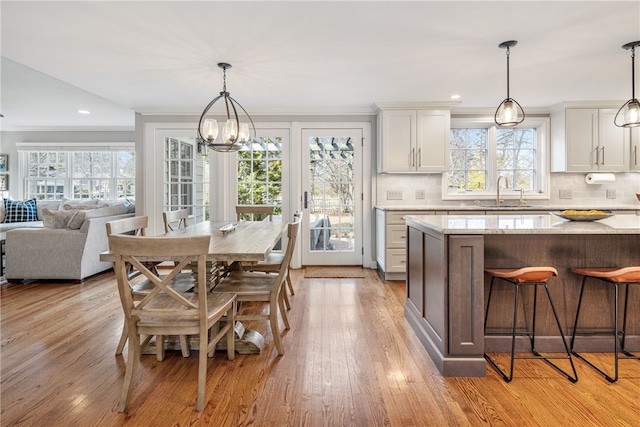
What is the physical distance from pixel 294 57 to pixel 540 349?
112 inches

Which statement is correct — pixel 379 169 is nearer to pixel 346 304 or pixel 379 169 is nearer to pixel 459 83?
pixel 459 83

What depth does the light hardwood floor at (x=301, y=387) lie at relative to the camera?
1666 mm

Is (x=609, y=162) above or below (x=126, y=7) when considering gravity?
below

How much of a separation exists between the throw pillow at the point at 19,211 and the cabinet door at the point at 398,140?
19.9 feet

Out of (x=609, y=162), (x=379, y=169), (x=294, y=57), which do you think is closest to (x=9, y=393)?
(x=294, y=57)

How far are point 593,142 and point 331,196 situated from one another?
11.1ft

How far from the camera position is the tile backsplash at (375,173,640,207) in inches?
192

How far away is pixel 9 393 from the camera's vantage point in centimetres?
187

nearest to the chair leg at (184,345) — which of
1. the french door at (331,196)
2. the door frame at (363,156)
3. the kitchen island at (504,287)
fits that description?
the kitchen island at (504,287)

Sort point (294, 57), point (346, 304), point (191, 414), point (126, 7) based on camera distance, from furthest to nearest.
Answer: point (346, 304) → point (294, 57) → point (126, 7) → point (191, 414)

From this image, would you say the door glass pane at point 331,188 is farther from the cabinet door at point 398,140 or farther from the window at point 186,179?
the window at point 186,179

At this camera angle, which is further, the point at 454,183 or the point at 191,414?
the point at 454,183

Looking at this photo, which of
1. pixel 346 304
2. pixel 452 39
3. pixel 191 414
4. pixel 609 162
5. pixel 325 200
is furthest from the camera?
pixel 325 200

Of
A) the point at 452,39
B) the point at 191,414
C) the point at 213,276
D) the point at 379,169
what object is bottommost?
the point at 191,414
